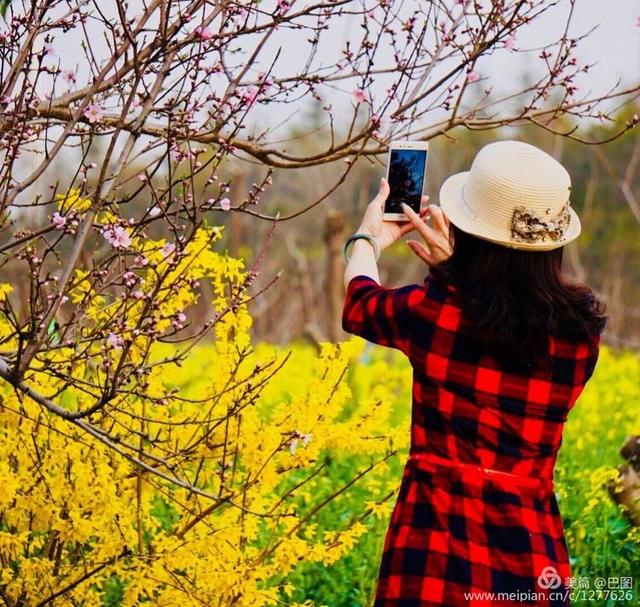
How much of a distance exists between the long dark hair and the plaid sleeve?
0.31 feet

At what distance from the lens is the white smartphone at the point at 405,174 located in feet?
8.07

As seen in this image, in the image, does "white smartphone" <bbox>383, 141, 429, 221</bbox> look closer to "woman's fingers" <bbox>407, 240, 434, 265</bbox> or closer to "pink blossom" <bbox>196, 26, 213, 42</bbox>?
"woman's fingers" <bbox>407, 240, 434, 265</bbox>

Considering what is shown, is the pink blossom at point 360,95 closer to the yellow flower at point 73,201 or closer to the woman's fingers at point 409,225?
the woman's fingers at point 409,225

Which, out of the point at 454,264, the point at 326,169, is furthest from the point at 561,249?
the point at 326,169

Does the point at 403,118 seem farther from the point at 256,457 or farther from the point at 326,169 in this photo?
the point at 326,169

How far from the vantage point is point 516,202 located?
223 centimetres

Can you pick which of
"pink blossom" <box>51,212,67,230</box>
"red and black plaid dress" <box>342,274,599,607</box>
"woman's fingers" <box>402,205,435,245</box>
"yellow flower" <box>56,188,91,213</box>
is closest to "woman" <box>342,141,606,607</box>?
"red and black plaid dress" <box>342,274,599,607</box>

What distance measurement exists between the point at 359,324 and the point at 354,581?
84.4 inches

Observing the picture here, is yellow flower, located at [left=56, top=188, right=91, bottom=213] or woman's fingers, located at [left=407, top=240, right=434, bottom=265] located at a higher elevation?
yellow flower, located at [left=56, top=188, right=91, bottom=213]

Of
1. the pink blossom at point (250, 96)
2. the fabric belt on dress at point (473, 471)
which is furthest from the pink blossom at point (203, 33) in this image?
the fabric belt on dress at point (473, 471)

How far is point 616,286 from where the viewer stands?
12.9 m

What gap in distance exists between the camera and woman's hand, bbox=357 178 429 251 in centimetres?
240

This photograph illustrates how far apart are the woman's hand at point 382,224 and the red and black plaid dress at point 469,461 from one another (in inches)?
8.1

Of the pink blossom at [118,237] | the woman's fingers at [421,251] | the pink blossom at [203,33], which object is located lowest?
the pink blossom at [118,237]
